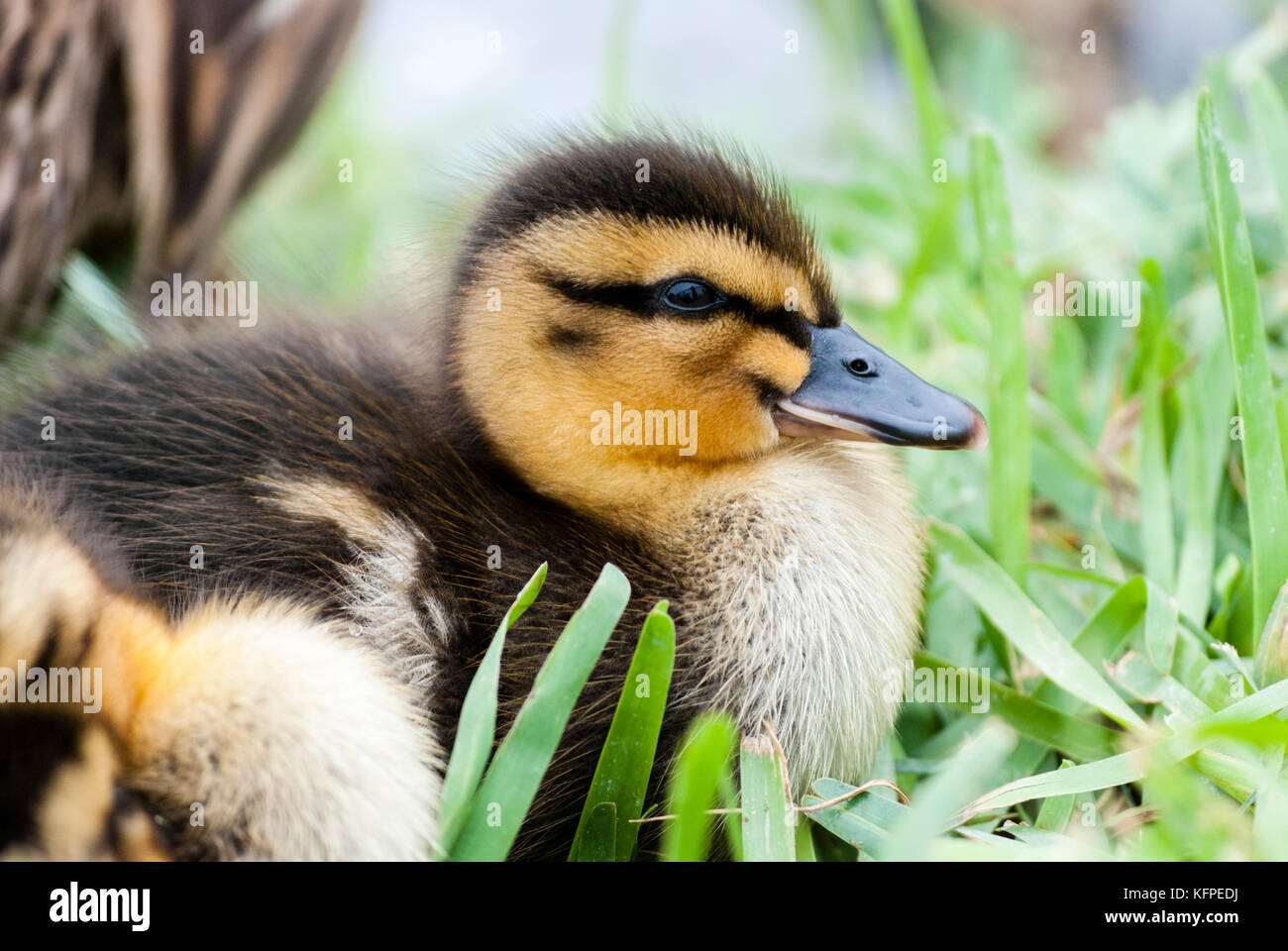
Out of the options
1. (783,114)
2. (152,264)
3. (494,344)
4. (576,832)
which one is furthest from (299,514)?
(783,114)

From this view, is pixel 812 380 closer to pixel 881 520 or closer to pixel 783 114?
pixel 881 520

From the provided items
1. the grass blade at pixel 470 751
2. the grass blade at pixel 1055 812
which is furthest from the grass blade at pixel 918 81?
the grass blade at pixel 470 751

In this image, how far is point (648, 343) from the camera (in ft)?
3.80

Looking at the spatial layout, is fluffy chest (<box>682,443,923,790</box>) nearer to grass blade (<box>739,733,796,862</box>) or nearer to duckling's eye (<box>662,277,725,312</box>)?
grass blade (<box>739,733,796,862</box>)

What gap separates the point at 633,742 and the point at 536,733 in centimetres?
9

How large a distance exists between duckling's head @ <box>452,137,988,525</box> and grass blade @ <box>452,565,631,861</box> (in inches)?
8.5

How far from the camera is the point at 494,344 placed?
1.18m

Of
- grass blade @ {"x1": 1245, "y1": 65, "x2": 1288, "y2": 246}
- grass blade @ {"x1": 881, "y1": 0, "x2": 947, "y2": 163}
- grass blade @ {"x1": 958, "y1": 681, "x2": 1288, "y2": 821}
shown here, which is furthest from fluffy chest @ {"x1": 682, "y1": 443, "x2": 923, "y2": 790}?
grass blade @ {"x1": 881, "y1": 0, "x2": 947, "y2": 163}

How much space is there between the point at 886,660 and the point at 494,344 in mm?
466

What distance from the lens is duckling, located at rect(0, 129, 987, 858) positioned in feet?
3.14

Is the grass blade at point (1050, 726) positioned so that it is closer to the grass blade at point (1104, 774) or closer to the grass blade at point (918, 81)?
the grass blade at point (1104, 774)

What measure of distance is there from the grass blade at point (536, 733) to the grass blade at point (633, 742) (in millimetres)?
37

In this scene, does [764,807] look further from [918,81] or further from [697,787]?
[918,81]

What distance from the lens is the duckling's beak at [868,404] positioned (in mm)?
1146
